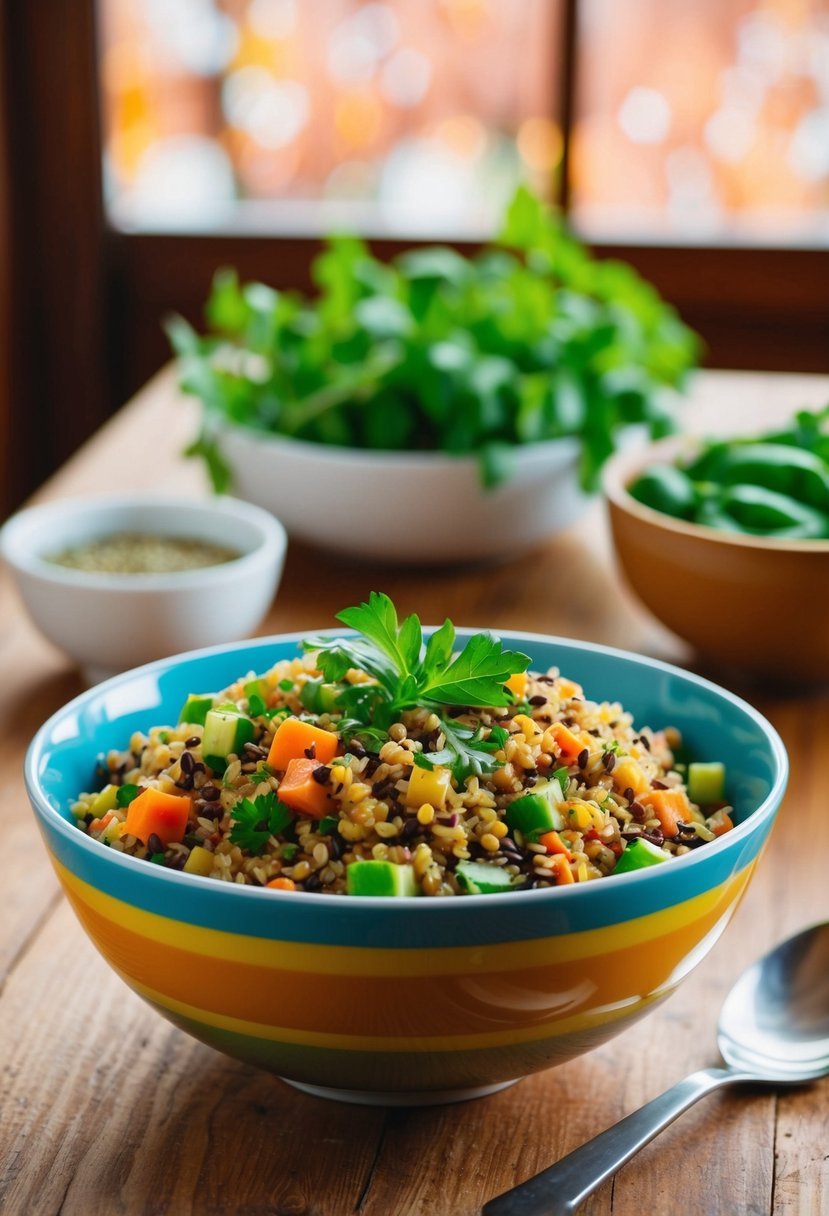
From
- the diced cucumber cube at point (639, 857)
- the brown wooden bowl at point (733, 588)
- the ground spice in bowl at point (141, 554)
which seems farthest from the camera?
the ground spice in bowl at point (141, 554)

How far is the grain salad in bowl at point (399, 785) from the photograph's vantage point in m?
0.80

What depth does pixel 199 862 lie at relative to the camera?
82 centimetres

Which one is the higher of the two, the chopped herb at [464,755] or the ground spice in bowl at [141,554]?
the chopped herb at [464,755]

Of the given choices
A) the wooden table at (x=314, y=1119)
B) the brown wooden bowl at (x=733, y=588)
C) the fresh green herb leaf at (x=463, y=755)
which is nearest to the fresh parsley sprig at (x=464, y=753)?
the fresh green herb leaf at (x=463, y=755)

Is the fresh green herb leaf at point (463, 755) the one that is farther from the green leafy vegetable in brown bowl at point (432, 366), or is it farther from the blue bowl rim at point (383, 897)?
the green leafy vegetable in brown bowl at point (432, 366)

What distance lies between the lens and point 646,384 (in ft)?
5.76

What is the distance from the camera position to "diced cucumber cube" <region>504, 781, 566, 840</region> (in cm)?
82

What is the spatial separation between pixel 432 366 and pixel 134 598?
1.59 feet

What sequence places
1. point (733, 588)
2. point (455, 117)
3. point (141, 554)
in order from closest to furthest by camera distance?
point (733, 588), point (141, 554), point (455, 117)

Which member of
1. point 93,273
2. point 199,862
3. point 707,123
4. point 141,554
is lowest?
point 93,273

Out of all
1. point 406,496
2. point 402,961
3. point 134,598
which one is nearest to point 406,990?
point 402,961

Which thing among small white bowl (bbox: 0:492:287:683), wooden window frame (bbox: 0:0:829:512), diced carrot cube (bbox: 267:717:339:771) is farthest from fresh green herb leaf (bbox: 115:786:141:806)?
wooden window frame (bbox: 0:0:829:512)

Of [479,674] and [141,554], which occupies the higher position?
[479,674]

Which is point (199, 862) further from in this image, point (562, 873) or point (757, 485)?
point (757, 485)
